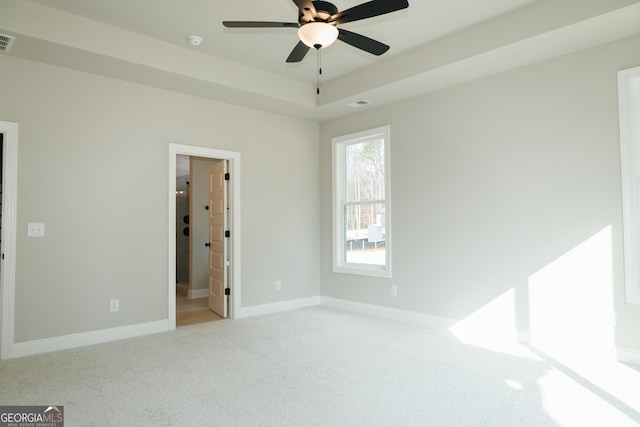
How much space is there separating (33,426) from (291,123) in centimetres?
445

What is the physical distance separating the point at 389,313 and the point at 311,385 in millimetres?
2318

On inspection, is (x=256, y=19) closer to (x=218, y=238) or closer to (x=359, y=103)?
(x=359, y=103)

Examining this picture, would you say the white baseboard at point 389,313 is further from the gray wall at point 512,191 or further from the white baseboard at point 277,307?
the white baseboard at point 277,307

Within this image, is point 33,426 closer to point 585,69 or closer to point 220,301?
point 220,301

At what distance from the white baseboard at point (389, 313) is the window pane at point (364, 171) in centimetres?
146

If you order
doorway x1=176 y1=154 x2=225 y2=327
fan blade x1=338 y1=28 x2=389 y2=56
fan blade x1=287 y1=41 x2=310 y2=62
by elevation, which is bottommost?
doorway x1=176 y1=154 x2=225 y2=327

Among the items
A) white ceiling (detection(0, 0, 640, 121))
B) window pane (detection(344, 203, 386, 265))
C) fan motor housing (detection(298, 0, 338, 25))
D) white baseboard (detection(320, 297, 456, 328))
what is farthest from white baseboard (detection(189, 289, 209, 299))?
fan motor housing (detection(298, 0, 338, 25))

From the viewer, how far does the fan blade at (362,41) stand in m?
2.72

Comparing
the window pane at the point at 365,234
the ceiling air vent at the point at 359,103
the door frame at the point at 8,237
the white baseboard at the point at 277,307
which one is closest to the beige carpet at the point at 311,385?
the door frame at the point at 8,237

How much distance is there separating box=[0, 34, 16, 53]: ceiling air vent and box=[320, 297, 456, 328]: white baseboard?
4597mm

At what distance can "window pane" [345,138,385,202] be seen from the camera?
17.5 ft

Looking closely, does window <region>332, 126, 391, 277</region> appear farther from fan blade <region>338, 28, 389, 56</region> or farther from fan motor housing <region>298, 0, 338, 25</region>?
fan motor housing <region>298, 0, 338, 25</region>

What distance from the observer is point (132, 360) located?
3512mm

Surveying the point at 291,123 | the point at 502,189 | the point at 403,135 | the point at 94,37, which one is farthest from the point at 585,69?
the point at 94,37
